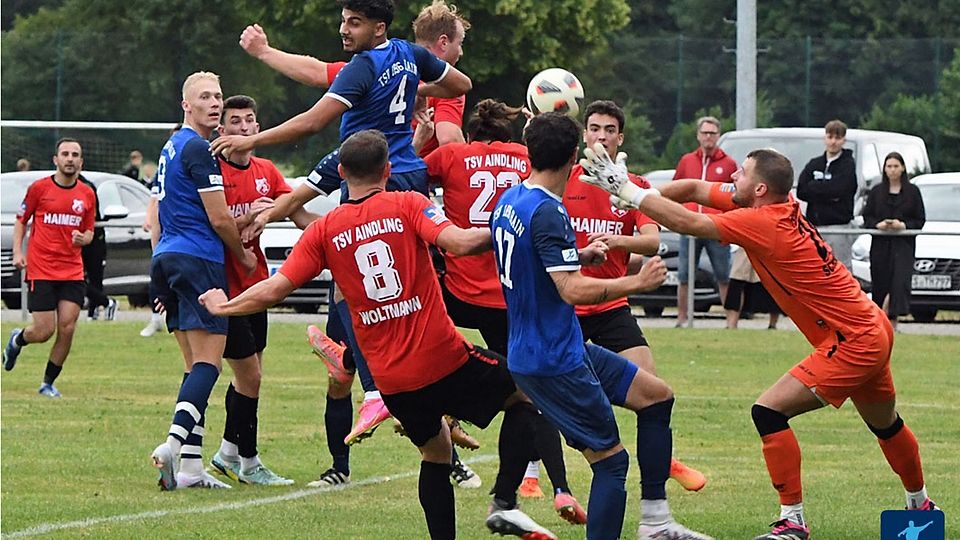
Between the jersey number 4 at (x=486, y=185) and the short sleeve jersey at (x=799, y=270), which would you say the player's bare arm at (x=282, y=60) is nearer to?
the jersey number 4 at (x=486, y=185)

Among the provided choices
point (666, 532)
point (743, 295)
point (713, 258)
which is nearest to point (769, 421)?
point (666, 532)

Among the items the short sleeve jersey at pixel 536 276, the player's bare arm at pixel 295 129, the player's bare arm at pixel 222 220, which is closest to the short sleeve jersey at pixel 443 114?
the player's bare arm at pixel 222 220

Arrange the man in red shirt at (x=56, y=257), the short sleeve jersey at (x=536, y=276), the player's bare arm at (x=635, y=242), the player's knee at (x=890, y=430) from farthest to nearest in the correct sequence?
the man in red shirt at (x=56, y=257)
the player's knee at (x=890, y=430)
the player's bare arm at (x=635, y=242)
the short sleeve jersey at (x=536, y=276)

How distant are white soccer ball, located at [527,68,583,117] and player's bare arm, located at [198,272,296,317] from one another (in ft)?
7.57

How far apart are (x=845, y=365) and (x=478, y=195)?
88.1 inches

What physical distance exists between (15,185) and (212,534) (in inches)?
642

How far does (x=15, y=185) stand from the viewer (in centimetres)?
2383

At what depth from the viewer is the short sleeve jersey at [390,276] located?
25.1ft

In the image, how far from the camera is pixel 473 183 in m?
9.63

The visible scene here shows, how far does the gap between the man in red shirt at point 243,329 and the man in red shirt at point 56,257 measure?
4444 millimetres

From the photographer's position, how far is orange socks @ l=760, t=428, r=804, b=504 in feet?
27.5

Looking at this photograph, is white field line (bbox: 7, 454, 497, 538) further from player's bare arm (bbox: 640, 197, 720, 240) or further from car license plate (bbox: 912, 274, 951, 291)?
car license plate (bbox: 912, 274, 951, 291)

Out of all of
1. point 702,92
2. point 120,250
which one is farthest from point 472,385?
point 702,92

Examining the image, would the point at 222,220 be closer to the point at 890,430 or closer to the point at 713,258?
the point at 890,430
